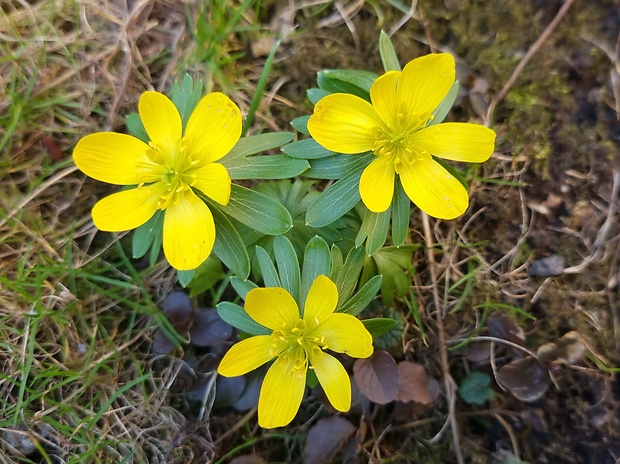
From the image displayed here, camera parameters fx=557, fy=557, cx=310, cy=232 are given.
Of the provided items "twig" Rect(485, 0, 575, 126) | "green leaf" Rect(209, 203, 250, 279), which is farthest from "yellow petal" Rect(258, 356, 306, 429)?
"twig" Rect(485, 0, 575, 126)

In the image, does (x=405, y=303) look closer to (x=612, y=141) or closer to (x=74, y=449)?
(x=612, y=141)

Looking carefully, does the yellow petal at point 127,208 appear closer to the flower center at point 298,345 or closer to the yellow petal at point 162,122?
the yellow petal at point 162,122

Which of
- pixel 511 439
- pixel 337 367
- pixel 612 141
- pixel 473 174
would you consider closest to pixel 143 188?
pixel 337 367

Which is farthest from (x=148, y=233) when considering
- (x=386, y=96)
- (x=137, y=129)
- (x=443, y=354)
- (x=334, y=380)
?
(x=443, y=354)

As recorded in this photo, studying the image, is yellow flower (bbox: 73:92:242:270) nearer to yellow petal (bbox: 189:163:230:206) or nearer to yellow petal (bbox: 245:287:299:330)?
yellow petal (bbox: 189:163:230:206)

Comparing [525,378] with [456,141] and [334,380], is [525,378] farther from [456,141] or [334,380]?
[456,141]
